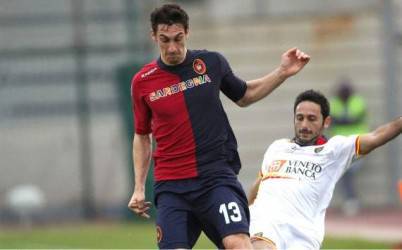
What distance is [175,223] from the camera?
827 cm

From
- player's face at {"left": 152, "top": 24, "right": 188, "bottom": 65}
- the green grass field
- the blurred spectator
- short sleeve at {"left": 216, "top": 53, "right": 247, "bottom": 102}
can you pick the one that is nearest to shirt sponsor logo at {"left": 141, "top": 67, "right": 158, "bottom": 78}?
player's face at {"left": 152, "top": 24, "right": 188, "bottom": 65}

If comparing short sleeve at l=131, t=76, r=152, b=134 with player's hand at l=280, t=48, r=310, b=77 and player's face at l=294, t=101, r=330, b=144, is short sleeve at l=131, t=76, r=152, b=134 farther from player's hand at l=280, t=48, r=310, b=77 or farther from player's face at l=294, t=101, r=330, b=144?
player's face at l=294, t=101, r=330, b=144

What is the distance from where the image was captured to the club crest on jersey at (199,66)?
8.46 m

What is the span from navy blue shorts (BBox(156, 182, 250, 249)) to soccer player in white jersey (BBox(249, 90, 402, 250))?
29.0 inches

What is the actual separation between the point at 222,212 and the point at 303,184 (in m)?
1.14

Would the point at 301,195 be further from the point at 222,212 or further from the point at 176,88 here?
the point at 176,88

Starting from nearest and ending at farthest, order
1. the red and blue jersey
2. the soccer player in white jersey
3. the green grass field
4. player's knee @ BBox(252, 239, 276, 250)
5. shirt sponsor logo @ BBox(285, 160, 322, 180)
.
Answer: the red and blue jersey → player's knee @ BBox(252, 239, 276, 250) → the soccer player in white jersey → shirt sponsor logo @ BBox(285, 160, 322, 180) → the green grass field

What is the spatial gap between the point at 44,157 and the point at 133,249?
6.34 metres

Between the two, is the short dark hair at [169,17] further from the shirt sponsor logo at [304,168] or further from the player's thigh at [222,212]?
the shirt sponsor logo at [304,168]

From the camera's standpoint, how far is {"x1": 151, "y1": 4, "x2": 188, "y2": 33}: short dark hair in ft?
27.1

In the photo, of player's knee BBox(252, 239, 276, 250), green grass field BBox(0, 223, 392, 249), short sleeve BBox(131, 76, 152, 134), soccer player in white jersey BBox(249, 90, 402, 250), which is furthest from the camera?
green grass field BBox(0, 223, 392, 249)

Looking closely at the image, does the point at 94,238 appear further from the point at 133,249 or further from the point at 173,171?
the point at 173,171

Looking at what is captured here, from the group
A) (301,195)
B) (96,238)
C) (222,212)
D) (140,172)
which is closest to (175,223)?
(222,212)

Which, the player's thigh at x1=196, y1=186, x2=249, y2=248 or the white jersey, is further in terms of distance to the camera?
the white jersey
